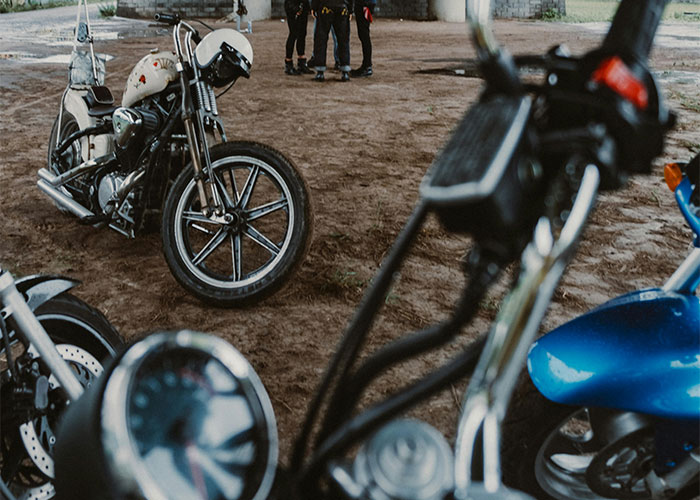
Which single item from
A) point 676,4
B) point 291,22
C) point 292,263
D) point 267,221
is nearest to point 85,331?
point 292,263

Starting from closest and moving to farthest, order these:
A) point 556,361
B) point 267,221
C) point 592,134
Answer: point 592,134 → point 556,361 → point 267,221

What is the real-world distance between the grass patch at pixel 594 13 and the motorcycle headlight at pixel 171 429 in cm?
2018

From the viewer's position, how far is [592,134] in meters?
0.64

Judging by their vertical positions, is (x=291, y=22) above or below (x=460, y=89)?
above

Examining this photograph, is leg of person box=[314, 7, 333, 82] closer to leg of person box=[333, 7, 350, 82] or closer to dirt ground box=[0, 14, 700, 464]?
leg of person box=[333, 7, 350, 82]

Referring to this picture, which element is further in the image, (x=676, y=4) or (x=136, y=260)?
(x=676, y=4)

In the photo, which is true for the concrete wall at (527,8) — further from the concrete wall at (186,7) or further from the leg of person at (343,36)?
the leg of person at (343,36)

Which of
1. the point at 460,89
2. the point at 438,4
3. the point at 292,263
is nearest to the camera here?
the point at 292,263

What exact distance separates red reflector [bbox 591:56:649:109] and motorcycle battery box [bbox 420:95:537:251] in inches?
3.0

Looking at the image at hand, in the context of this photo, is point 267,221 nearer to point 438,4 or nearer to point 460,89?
point 460,89

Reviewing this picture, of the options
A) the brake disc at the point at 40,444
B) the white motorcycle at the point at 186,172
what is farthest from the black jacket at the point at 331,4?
the brake disc at the point at 40,444

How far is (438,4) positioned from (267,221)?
17.6 metres

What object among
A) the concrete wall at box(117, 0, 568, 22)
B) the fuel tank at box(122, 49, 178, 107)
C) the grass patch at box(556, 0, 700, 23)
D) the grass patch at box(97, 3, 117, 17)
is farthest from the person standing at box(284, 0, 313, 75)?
the grass patch at box(556, 0, 700, 23)

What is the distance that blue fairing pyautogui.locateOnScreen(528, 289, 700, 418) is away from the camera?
1.53m
